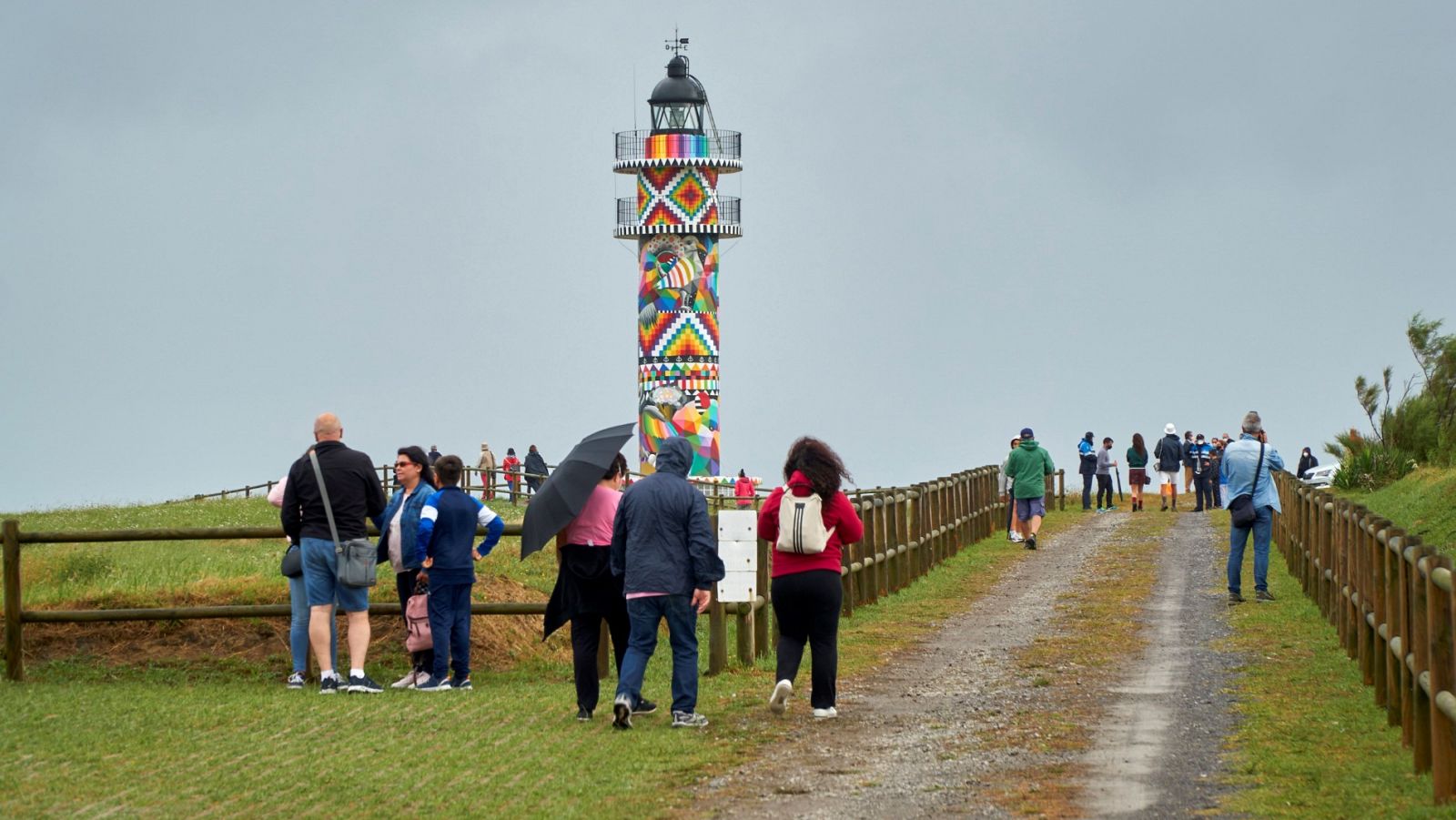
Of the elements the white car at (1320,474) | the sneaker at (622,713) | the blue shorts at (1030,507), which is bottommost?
the sneaker at (622,713)

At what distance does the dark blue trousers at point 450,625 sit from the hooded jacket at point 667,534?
8.94 ft

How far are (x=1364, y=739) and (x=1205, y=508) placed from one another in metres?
28.7

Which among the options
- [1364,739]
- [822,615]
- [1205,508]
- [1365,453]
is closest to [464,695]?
[822,615]

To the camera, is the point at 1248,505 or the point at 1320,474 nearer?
the point at 1248,505

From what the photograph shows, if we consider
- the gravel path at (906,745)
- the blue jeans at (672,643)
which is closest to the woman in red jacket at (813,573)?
the gravel path at (906,745)

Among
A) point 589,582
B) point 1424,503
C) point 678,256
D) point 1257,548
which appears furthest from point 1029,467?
point 678,256

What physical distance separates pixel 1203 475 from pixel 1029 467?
41.5ft

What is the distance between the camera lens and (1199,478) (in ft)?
128

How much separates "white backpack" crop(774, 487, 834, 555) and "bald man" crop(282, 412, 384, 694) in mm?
3504

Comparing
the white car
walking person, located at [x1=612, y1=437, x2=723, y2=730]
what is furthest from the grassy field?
the white car

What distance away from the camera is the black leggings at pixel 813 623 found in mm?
12234

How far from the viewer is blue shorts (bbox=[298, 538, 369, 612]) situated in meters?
14.1

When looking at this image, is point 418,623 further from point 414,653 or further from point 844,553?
point 844,553

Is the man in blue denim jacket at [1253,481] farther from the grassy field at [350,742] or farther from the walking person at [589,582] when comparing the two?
the walking person at [589,582]
